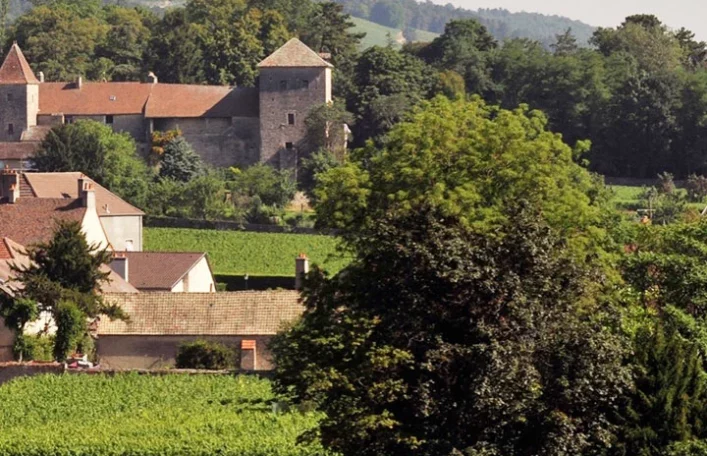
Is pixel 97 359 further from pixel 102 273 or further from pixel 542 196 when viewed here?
pixel 542 196

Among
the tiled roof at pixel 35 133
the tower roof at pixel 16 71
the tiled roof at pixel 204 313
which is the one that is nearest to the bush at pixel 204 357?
the tiled roof at pixel 204 313

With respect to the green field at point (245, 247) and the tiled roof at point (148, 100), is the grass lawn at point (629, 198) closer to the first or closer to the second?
the green field at point (245, 247)

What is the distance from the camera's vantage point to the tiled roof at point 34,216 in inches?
2534

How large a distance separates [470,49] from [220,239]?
37.3 metres

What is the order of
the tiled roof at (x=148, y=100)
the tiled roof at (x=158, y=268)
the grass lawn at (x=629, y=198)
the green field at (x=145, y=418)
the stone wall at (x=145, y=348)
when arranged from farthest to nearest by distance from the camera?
1. the tiled roof at (x=148, y=100)
2. the grass lawn at (x=629, y=198)
3. the tiled roof at (x=158, y=268)
4. the stone wall at (x=145, y=348)
5. the green field at (x=145, y=418)

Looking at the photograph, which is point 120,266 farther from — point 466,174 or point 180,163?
point 180,163

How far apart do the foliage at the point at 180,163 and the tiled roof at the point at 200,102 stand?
4026 mm

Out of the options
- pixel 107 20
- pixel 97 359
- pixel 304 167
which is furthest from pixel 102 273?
pixel 107 20

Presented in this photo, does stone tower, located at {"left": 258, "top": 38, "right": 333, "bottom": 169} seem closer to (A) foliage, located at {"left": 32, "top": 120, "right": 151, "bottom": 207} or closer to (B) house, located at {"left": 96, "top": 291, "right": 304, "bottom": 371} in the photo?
(A) foliage, located at {"left": 32, "top": 120, "right": 151, "bottom": 207}

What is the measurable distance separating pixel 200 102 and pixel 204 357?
5903 centimetres

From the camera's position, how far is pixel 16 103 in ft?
353

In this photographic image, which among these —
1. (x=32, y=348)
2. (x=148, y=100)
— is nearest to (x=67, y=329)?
(x=32, y=348)

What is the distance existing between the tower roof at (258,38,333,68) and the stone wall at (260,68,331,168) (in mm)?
234

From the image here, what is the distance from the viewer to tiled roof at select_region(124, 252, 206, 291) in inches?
2512
